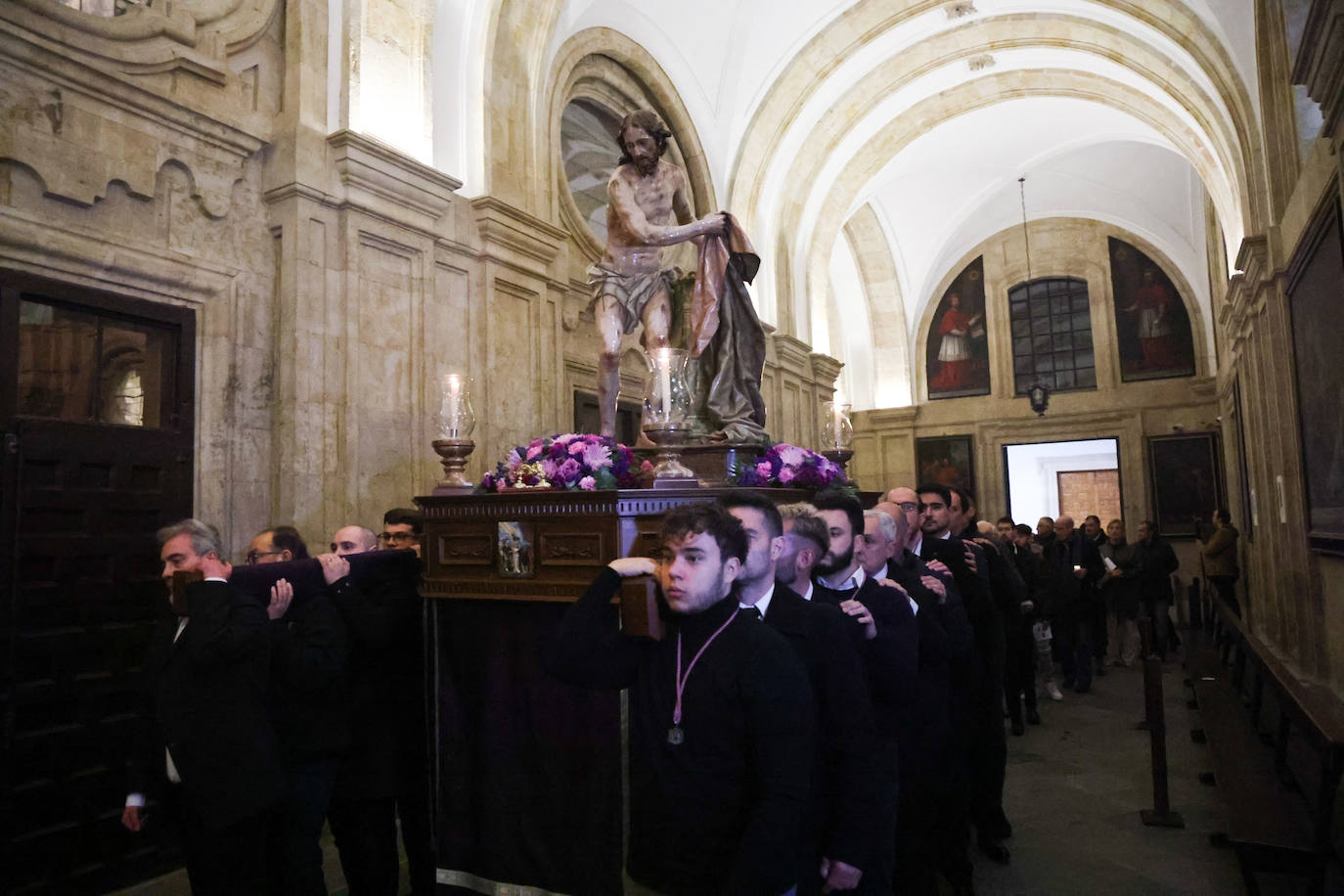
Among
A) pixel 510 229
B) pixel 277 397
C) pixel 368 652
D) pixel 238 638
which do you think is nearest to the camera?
pixel 238 638

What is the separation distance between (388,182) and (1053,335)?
1635 centimetres

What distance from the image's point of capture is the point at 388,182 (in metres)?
6.52

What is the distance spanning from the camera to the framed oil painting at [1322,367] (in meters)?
5.23

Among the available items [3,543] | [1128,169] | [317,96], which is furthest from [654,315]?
[1128,169]

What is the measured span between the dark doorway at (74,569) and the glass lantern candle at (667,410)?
9.59ft

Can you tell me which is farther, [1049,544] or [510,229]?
[1049,544]

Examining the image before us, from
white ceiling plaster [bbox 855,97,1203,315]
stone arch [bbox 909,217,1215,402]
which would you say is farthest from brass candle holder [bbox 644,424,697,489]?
stone arch [bbox 909,217,1215,402]

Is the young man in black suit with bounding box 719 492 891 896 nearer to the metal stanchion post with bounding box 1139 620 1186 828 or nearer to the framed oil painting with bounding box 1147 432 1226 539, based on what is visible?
the metal stanchion post with bounding box 1139 620 1186 828

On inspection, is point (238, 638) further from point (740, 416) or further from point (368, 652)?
point (740, 416)

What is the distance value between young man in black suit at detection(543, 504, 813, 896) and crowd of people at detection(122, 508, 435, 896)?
1.62 metres

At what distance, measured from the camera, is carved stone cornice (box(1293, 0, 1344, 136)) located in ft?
13.0

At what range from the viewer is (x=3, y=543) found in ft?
14.4

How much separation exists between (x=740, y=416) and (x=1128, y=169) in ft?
50.8

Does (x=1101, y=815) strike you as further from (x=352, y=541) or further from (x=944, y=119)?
(x=944, y=119)
